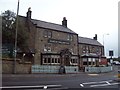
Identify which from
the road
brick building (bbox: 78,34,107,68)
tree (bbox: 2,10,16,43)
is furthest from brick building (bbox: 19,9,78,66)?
the road

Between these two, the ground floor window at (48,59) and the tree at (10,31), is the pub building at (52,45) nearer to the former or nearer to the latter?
the ground floor window at (48,59)

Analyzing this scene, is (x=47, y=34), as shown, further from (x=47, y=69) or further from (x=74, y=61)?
(x=47, y=69)

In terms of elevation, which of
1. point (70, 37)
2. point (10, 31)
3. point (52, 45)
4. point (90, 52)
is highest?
point (70, 37)

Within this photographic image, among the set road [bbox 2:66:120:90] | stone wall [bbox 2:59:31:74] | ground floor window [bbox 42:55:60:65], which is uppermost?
ground floor window [bbox 42:55:60:65]

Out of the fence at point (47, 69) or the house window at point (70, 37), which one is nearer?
the fence at point (47, 69)

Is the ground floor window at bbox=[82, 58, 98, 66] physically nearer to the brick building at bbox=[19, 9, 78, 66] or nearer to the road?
the brick building at bbox=[19, 9, 78, 66]

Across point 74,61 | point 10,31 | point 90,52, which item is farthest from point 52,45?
point 90,52

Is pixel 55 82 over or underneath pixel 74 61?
underneath

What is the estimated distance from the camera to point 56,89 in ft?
52.1

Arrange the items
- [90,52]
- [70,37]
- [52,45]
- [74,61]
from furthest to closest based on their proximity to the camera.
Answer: [90,52], [70,37], [74,61], [52,45]

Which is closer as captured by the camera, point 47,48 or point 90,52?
point 47,48

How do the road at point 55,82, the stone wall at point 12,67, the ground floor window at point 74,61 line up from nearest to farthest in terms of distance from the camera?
the road at point 55,82 → the stone wall at point 12,67 → the ground floor window at point 74,61

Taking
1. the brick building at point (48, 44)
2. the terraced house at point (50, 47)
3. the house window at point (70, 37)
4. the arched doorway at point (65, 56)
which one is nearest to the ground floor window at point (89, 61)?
the terraced house at point (50, 47)

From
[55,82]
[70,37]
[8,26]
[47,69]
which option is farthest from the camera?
[70,37]
